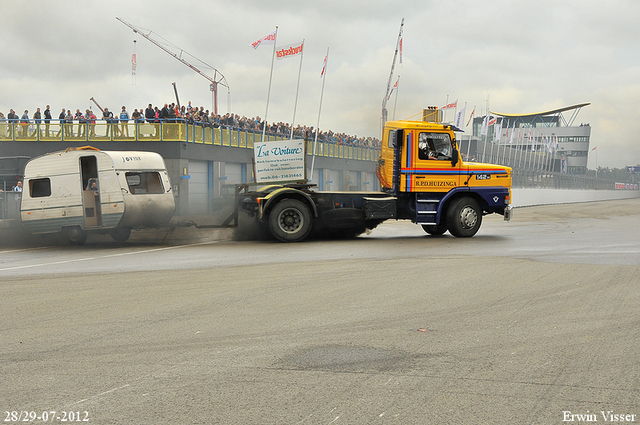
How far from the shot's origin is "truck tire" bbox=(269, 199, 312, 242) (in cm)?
1587

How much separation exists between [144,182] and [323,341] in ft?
38.4

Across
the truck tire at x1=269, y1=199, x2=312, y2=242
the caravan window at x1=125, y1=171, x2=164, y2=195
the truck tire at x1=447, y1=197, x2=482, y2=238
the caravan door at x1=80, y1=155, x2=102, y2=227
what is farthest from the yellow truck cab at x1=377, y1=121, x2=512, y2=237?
the caravan door at x1=80, y1=155, x2=102, y2=227

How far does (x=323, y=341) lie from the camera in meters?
5.86

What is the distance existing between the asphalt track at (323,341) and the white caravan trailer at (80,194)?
12.9ft

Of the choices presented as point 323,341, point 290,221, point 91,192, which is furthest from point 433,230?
point 323,341

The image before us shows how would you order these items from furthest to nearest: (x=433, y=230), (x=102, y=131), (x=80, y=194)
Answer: (x=102, y=131)
(x=433, y=230)
(x=80, y=194)

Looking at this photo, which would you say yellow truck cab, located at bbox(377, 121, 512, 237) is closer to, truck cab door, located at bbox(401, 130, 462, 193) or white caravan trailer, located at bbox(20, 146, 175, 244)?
truck cab door, located at bbox(401, 130, 462, 193)

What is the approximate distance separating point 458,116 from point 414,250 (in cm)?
2964

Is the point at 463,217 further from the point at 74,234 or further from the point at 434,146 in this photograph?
the point at 74,234

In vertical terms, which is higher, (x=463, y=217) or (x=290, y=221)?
(x=463, y=217)

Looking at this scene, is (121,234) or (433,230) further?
(433,230)

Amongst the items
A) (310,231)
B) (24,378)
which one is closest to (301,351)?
(24,378)

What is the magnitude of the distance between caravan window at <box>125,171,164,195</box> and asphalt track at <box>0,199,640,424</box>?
4.49 m

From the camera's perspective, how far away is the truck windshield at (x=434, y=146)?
1650 centimetres
